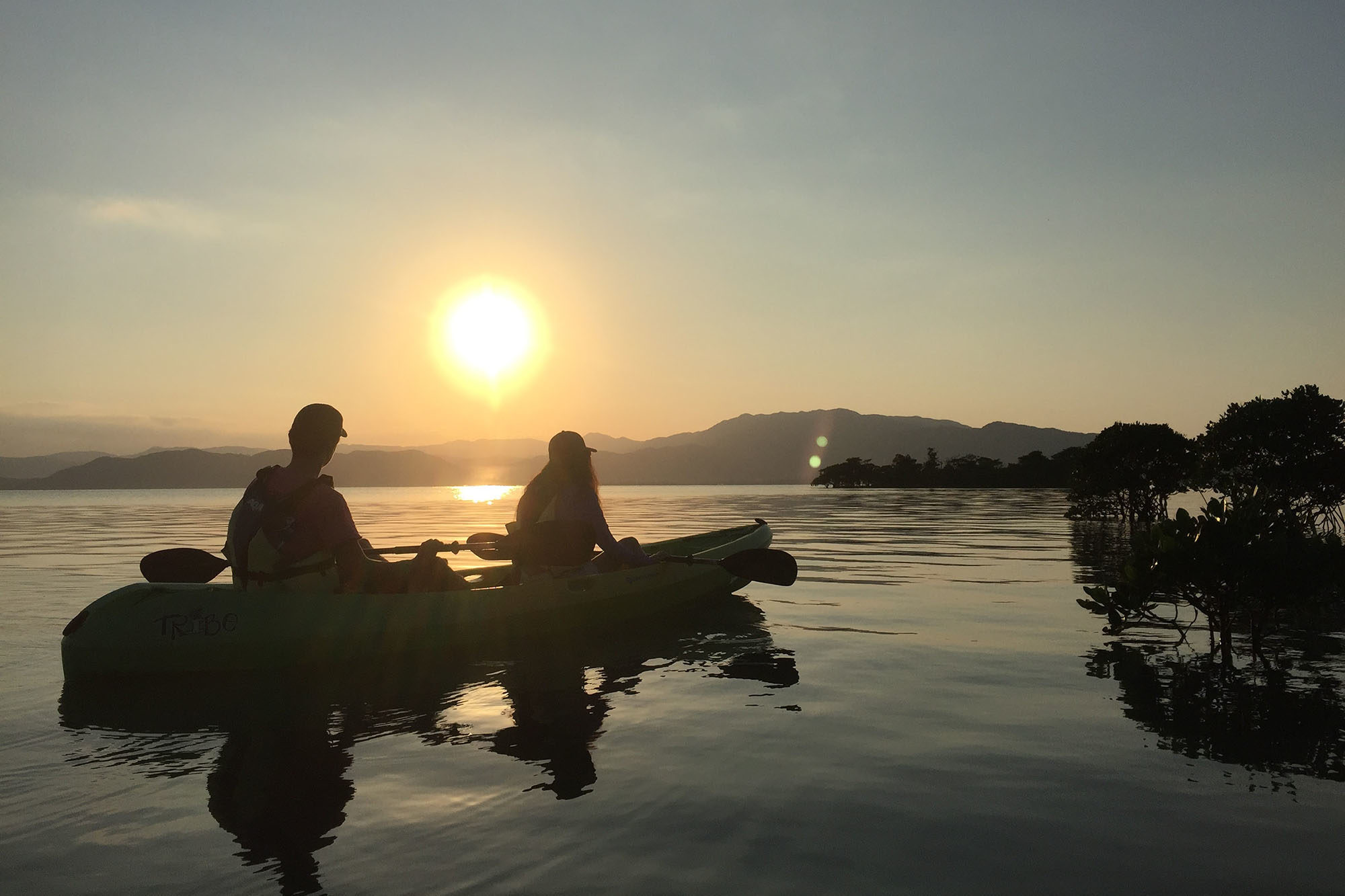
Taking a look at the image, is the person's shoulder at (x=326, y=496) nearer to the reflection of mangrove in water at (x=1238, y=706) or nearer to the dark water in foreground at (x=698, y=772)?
the dark water in foreground at (x=698, y=772)

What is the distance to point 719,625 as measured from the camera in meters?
12.4

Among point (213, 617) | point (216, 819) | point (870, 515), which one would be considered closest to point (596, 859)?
point (216, 819)

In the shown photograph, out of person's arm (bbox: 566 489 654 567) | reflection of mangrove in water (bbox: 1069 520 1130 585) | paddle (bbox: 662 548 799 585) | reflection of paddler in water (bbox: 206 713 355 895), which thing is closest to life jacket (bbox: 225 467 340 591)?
reflection of paddler in water (bbox: 206 713 355 895)

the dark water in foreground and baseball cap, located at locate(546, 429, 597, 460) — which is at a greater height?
baseball cap, located at locate(546, 429, 597, 460)

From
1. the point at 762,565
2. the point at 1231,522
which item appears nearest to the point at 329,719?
the point at 762,565

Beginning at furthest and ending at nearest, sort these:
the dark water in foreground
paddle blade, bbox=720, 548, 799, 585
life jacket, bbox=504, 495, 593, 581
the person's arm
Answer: paddle blade, bbox=720, 548, 799, 585
the person's arm
life jacket, bbox=504, 495, 593, 581
the dark water in foreground

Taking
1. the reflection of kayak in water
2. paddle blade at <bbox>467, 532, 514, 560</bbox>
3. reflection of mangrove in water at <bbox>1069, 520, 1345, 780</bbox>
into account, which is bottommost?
reflection of mangrove in water at <bbox>1069, 520, 1345, 780</bbox>

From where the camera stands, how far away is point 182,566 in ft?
34.6

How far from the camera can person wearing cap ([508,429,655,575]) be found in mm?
10273

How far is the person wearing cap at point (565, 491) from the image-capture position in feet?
33.7

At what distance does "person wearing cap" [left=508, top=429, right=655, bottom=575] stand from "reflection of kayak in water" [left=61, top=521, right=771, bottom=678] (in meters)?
0.97

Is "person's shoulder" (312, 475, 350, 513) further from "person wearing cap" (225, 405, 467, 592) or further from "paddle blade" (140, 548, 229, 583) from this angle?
"paddle blade" (140, 548, 229, 583)

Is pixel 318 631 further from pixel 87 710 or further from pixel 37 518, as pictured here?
pixel 37 518

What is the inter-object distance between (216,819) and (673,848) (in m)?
2.70
